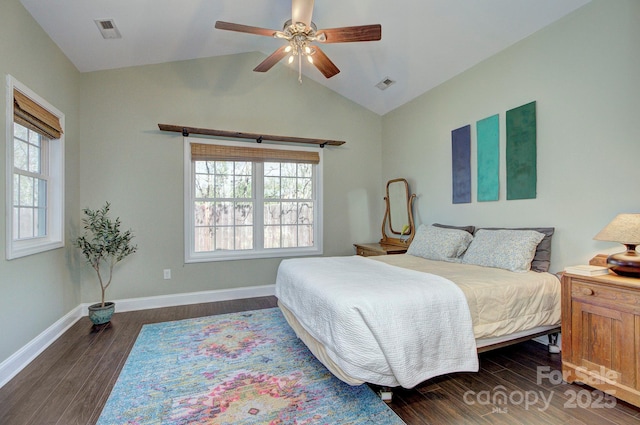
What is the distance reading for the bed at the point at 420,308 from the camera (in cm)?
175

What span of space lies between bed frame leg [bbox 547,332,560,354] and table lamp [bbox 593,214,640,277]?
2.83 ft

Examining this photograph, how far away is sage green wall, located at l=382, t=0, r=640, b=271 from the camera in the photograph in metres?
2.23

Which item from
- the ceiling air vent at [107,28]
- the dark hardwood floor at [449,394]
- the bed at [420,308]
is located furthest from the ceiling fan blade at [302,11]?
the dark hardwood floor at [449,394]

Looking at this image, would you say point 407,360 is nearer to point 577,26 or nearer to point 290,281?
point 290,281

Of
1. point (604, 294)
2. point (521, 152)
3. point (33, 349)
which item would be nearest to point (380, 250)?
point (521, 152)

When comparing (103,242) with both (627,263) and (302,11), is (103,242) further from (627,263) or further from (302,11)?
(627,263)

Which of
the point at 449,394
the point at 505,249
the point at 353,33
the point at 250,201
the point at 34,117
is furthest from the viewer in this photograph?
the point at 250,201

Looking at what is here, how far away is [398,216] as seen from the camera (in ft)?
15.3

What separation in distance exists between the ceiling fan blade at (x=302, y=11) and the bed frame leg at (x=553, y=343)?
3.27 metres

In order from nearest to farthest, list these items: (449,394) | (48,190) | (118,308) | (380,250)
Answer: (449,394) → (48,190) → (118,308) → (380,250)

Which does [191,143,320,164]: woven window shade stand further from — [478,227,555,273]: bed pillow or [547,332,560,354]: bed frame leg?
[547,332,560,354]: bed frame leg

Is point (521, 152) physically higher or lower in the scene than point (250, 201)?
higher

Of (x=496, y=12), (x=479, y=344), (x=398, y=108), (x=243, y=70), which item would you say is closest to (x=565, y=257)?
(x=479, y=344)

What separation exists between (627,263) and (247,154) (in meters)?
3.93
